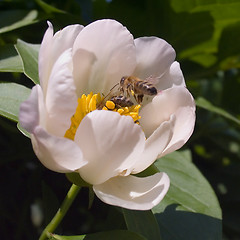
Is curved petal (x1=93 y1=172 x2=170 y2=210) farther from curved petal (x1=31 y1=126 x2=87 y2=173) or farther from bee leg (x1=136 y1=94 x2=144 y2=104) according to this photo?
bee leg (x1=136 y1=94 x2=144 y2=104)

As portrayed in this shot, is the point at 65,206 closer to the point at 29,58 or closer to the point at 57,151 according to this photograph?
the point at 57,151

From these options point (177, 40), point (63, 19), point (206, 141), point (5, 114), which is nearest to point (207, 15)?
point (177, 40)

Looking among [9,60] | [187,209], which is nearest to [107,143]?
[187,209]

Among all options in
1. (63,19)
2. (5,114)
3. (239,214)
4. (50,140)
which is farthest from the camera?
(239,214)

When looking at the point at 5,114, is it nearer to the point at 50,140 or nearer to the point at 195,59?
the point at 50,140

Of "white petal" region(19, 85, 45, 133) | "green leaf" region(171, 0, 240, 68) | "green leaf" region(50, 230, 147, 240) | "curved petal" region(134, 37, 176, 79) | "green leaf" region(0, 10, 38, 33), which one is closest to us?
"white petal" region(19, 85, 45, 133)

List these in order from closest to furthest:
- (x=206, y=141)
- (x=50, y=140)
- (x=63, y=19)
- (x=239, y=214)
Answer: (x=50, y=140), (x=63, y=19), (x=239, y=214), (x=206, y=141)

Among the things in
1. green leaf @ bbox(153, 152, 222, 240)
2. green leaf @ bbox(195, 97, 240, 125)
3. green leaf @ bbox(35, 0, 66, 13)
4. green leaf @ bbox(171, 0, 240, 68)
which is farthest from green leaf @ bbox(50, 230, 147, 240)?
green leaf @ bbox(171, 0, 240, 68)

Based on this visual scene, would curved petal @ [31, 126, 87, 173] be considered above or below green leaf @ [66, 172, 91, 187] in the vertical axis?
above
